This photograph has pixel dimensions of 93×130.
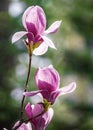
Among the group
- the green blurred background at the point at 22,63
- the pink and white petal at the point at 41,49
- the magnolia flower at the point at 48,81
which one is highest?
the pink and white petal at the point at 41,49

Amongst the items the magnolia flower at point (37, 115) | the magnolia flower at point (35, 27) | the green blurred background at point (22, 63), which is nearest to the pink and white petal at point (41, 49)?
the magnolia flower at point (35, 27)

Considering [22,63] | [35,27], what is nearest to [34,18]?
[35,27]

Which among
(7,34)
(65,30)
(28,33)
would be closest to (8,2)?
(65,30)

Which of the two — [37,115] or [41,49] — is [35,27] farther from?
[37,115]

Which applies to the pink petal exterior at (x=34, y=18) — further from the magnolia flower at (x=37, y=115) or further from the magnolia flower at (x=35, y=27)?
the magnolia flower at (x=37, y=115)

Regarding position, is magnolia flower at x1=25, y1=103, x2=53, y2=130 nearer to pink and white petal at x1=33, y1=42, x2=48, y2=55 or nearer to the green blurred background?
pink and white petal at x1=33, y1=42, x2=48, y2=55

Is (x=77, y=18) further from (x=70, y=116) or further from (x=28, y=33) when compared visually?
(x=28, y=33)
